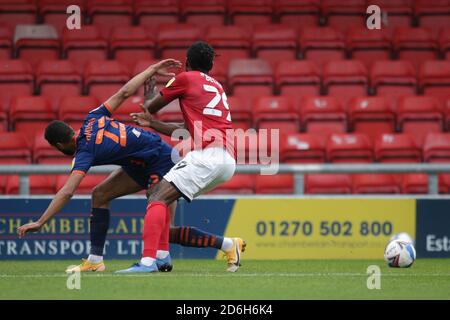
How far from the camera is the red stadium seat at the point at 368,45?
1435cm

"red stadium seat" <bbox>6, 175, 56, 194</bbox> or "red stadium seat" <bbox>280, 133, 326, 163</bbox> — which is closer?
"red stadium seat" <bbox>6, 175, 56, 194</bbox>

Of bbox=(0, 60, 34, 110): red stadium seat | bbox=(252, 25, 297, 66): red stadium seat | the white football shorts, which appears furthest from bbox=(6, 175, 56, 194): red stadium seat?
the white football shorts

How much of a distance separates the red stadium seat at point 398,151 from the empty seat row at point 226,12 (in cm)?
323

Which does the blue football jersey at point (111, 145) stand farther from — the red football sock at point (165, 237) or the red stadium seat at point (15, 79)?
A: the red stadium seat at point (15, 79)

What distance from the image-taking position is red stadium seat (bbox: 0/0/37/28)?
582 inches

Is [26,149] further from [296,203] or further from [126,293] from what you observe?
[126,293]

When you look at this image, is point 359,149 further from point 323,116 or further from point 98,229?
point 98,229

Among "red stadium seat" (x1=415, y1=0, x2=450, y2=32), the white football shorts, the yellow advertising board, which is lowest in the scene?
the yellow advertising board

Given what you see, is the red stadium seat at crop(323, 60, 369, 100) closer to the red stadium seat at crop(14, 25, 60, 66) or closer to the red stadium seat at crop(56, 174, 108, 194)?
the red stadium seat at crop(56, 174, 108, 194)

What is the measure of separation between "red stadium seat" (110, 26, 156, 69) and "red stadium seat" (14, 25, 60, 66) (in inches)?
33.8

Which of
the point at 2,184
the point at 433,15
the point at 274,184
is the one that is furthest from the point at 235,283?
the point at 433,15

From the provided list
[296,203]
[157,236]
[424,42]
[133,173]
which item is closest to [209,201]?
[296,203]

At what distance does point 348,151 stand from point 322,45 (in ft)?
9.00

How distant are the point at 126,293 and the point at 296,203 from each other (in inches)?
162
